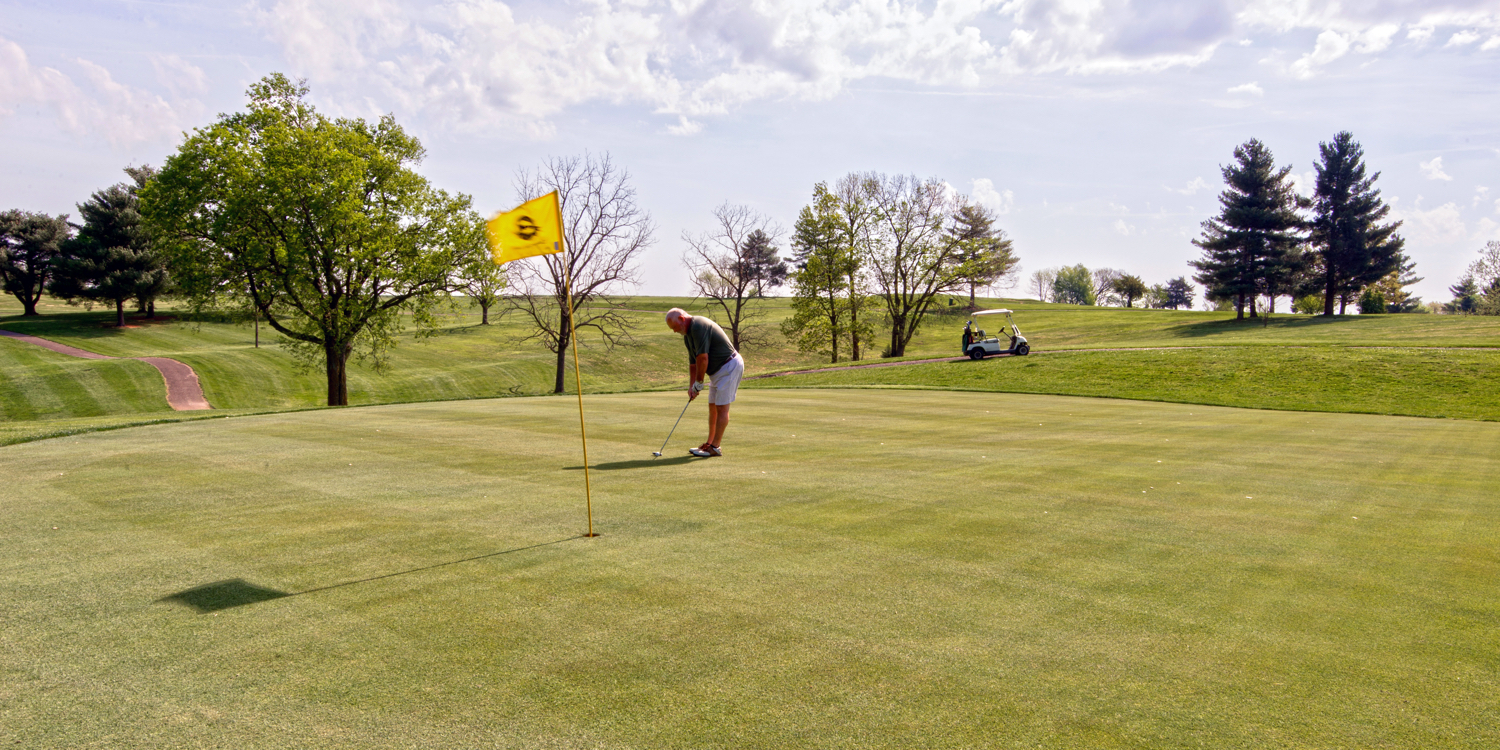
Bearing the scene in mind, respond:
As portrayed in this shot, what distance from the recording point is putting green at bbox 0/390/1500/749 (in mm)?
3795

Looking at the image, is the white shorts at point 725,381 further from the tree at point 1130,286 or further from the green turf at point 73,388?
the tree at point 1130,286

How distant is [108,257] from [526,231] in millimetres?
70033

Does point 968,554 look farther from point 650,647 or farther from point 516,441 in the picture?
point 516,441

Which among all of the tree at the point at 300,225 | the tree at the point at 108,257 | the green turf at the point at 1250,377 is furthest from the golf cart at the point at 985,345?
the tree at the point at 108,257

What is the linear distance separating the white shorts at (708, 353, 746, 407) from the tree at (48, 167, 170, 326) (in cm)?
6588

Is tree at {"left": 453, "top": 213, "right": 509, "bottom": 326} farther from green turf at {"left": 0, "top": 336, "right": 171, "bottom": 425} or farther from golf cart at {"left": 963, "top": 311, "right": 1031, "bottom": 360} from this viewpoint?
golf cart at {"left": 963, "top": 311, "right": 1031, "bottom": 360}

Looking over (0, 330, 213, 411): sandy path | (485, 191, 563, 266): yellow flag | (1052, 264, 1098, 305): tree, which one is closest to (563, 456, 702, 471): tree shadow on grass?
(485, 191, 563, 266): yellow flag

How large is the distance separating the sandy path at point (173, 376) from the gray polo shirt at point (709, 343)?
3961cm

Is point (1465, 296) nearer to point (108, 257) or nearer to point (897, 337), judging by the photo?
point (897, 337)

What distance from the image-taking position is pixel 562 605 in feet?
17.5

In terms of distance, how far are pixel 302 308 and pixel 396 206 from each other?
6018 mm

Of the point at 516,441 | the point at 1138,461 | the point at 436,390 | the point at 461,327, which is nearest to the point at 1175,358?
the point at 1138,461

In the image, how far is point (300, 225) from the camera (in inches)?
1270

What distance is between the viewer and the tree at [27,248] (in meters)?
65.6
